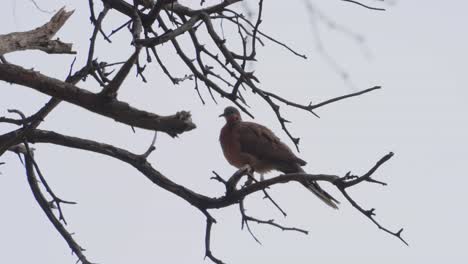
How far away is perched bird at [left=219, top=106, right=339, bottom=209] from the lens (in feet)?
22.9

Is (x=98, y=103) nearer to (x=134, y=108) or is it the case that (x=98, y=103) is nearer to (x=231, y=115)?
(x=134, y=108)

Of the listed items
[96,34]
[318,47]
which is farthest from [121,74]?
[318,47]

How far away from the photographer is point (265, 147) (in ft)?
23.4

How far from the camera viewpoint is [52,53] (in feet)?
14.6

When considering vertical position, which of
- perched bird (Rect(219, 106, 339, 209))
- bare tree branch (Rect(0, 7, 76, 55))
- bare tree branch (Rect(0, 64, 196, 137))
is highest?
perched bird (Rect(219, 106, 339, 209))

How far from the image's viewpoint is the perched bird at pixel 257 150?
698 centimetres

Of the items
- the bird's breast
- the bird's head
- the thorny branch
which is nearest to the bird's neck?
the bird's head

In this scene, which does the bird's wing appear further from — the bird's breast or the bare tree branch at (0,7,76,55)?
the bare tree branch at (0,7,76,55)

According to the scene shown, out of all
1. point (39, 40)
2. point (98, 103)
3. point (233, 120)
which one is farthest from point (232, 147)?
point (98, 103)

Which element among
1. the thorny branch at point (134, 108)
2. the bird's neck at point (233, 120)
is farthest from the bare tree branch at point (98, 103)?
the bird's neck at point (233, 120)

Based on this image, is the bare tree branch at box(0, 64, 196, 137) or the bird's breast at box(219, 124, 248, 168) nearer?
the bare tree branch at box(0, 64, 196, 137)

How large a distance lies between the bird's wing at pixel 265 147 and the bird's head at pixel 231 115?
313 mm

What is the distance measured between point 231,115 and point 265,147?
82cm

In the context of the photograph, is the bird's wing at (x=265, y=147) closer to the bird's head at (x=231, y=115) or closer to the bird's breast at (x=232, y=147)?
the bird's breast at (x=232, y=147)
